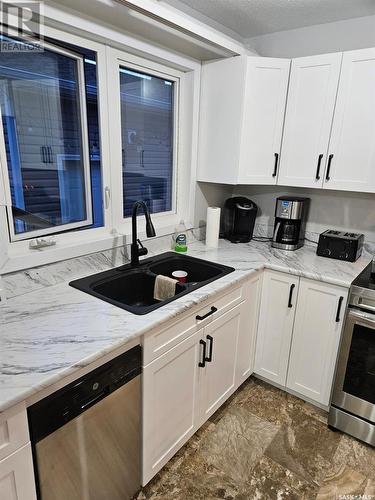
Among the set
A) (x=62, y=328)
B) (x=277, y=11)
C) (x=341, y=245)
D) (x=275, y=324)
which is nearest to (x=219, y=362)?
(x=275, y=324)

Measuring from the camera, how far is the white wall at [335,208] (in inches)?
86.2

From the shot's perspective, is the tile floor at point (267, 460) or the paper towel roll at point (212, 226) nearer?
the tile floor at point (267, 460)

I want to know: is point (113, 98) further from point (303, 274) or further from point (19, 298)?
point (303, 274)

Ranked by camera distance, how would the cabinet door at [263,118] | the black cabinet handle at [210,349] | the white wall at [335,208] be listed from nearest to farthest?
the black cabinet handle at [210,349], the cabinet door at [263,118], the white wall at [335,208]

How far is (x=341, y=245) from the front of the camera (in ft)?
6.82

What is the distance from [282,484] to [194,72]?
2.46 meters

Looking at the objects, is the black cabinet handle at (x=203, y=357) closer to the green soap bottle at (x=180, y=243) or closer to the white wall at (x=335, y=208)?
the green soap bottle at (x=180, y=243)

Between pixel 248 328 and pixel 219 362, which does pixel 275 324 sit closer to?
pixel 248 328

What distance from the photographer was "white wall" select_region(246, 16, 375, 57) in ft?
6.61

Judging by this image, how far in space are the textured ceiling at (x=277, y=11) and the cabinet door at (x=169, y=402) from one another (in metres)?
1.91

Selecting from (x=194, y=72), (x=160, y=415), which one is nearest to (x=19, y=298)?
(x=160, y=415)

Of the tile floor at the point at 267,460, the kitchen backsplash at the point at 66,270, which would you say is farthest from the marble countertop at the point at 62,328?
the tile floor at the point at 267,460

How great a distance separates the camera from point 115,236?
1.89 metres

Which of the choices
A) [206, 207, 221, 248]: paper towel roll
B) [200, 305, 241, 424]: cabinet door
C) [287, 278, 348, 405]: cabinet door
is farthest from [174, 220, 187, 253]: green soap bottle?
[287, 278, 348, 405]: cabinet door
